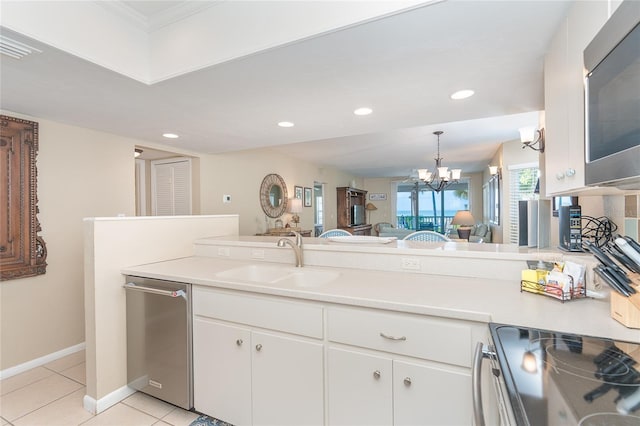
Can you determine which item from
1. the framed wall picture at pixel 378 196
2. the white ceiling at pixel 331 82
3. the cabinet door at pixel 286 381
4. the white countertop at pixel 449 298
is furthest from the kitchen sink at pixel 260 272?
the framed wall picture at pixel 378 196

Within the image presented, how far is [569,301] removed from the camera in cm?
130

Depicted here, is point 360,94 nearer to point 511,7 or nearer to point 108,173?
point 511,7

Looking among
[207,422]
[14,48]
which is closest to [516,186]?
[207,422]

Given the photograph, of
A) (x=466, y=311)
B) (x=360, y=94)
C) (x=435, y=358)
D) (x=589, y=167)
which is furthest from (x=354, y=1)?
(x=435, y=358)

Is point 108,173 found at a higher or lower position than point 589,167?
higher

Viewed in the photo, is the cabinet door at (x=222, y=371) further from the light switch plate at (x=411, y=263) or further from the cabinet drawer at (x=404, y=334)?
the light switch plate at (x=411, y=263)

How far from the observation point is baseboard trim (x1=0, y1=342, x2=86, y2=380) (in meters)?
2.48

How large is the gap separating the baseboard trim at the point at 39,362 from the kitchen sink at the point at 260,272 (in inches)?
81.6

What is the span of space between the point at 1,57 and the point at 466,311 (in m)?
2.66

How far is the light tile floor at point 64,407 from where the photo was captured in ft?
6.29

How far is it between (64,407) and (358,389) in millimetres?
2109

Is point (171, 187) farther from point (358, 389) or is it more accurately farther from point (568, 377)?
point (568, 377)

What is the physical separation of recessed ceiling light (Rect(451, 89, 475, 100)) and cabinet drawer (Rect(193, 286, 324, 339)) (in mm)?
1824

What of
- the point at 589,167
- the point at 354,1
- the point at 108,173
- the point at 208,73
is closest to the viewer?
the point at 589,167
